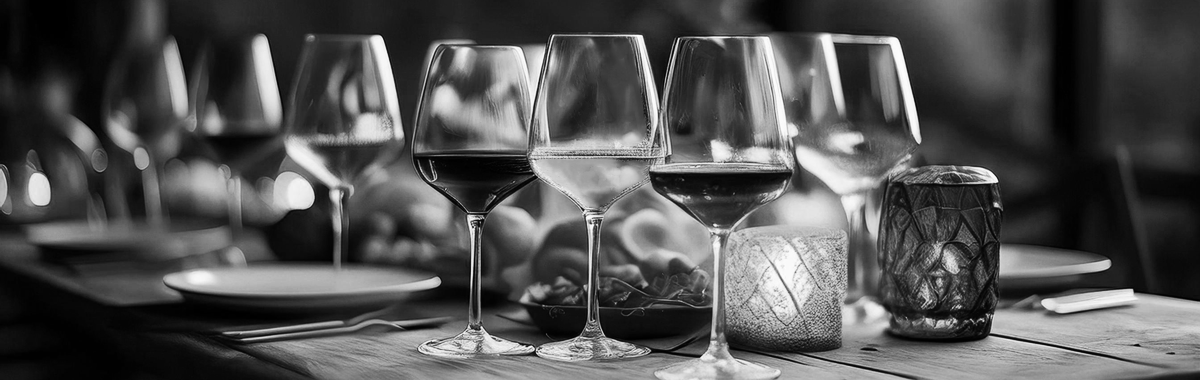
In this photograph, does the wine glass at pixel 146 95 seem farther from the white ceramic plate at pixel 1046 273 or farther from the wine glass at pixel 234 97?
the white ceramic plate at pixel 1046 273

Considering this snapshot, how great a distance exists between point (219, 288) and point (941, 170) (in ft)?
2.16

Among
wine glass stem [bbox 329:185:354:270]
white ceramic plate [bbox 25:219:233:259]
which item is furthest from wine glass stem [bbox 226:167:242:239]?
wine glass stem [bbox 329:185:354:270]

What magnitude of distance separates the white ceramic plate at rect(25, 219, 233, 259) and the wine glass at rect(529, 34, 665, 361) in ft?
2.79

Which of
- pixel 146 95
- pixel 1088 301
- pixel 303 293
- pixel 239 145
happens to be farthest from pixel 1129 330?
pixel 146 95

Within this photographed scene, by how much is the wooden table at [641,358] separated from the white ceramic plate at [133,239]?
0.30 m

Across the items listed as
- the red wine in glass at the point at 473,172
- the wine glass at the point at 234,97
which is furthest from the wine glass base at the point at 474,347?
the wine glass at the point at 234,97

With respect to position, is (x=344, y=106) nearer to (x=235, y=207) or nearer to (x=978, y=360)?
(x=978, y=360)

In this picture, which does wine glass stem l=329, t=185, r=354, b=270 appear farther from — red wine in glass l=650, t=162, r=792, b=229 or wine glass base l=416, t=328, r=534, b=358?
red wine in glass l=650, t=162, r=792, b=229

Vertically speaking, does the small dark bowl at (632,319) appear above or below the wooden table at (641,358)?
above

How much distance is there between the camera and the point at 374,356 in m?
0.90

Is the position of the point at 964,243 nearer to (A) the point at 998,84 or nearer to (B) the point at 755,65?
(B) the point at 755,65

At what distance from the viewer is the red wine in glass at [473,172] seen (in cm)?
92

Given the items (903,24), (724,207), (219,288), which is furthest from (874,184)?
(903,24)

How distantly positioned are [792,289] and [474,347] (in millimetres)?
241
